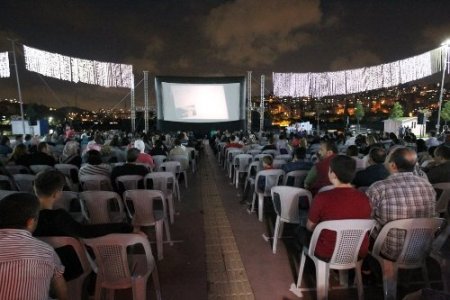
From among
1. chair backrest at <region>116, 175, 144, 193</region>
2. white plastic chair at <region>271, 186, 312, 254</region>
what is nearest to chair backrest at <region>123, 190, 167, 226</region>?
chair backrest at <region>116, 175, 144, 193</region>

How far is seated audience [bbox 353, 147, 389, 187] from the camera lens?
4.10 meters

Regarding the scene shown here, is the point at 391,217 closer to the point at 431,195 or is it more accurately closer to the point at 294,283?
the point at 431,195

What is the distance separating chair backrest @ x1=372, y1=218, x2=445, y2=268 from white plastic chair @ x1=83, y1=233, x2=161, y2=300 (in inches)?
76.0

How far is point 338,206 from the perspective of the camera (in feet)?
8.74

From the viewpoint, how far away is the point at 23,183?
16.3ft

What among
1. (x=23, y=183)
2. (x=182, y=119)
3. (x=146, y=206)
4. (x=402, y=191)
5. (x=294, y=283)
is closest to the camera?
(x=402, y=191)

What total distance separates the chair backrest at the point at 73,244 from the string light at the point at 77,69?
1243 cm

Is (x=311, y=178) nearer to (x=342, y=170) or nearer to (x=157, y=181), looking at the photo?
(x=342, y=170)

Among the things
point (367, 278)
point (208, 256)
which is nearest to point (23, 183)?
point (208, 256)

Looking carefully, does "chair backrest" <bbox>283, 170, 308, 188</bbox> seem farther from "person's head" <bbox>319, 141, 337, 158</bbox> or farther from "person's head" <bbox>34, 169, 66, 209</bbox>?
"person's head" <bbox>34, 169, 66, 209</bbox>

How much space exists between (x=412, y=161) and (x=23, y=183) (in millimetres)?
5010

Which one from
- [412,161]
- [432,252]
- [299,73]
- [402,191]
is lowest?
[432,252]

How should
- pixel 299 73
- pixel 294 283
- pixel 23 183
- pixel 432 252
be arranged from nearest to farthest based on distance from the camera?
pixel 432 252 < pixel 294 283 < pixel 23 183 < pixel 299 73

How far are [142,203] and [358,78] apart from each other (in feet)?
46.7
